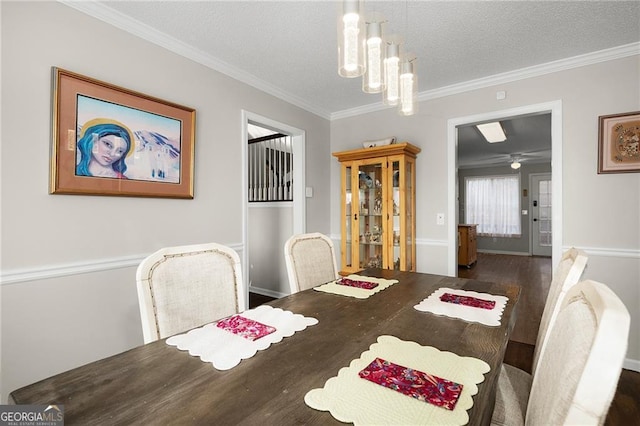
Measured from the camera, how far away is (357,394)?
0.73m

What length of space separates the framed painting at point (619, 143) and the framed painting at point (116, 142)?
3249mm

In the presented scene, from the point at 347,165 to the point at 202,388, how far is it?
3059mm

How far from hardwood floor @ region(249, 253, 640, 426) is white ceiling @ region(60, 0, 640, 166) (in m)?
2.28

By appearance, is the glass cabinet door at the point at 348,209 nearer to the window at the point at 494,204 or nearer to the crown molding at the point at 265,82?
the crown molding at the point at 265,82

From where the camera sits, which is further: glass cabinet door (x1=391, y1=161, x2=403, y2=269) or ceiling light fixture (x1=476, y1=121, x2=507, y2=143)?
ceiling light fixture (x1=476, y1=121, x2=507, y2=143)

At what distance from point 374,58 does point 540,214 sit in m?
8.34

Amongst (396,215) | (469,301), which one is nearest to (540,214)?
(396,215)

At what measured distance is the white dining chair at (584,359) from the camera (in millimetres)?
457

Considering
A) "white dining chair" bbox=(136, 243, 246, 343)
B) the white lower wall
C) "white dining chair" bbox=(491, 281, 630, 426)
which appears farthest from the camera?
the white lower wall

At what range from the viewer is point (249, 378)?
801 millimetres

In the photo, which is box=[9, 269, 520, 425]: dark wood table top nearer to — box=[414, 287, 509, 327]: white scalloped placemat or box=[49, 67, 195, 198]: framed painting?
box=[414, 287, 509, 327]: white scalloped placemat

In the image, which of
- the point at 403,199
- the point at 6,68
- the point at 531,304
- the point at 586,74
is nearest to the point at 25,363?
the point at 6,68

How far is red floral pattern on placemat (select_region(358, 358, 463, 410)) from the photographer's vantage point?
710 millimetres

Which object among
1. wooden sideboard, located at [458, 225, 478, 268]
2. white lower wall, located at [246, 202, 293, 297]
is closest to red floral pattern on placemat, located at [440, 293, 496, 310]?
white lower wall, located at [246, 202, 293, 297]
